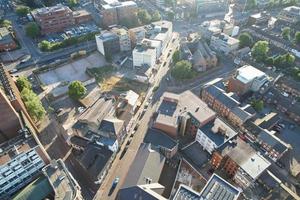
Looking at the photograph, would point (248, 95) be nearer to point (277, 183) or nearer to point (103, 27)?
point (277, 183)

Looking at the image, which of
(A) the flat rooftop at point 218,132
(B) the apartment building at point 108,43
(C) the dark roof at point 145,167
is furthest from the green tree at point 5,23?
(A) the flat rooftop at point 218,132

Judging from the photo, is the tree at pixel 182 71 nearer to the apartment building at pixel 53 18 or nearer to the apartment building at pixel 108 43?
the apartment building at pixel 108 43

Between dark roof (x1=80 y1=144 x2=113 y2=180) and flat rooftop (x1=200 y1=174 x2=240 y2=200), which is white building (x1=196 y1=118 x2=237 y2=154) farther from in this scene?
dark roof (x1=80 y1=144 x2=113 y2=180)

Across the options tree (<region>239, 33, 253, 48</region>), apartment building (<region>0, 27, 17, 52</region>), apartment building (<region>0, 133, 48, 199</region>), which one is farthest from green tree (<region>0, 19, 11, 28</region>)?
tree (<region>239, 33, 253, 48</region>)

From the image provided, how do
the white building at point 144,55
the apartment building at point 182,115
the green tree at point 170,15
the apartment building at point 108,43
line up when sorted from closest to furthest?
1. the apartment building at point 182,115
2. the white building at point 144,55
3. the apartment building at point 108,43
4. the green tree at point 170,15

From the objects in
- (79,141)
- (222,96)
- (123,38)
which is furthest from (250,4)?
(79,141)
